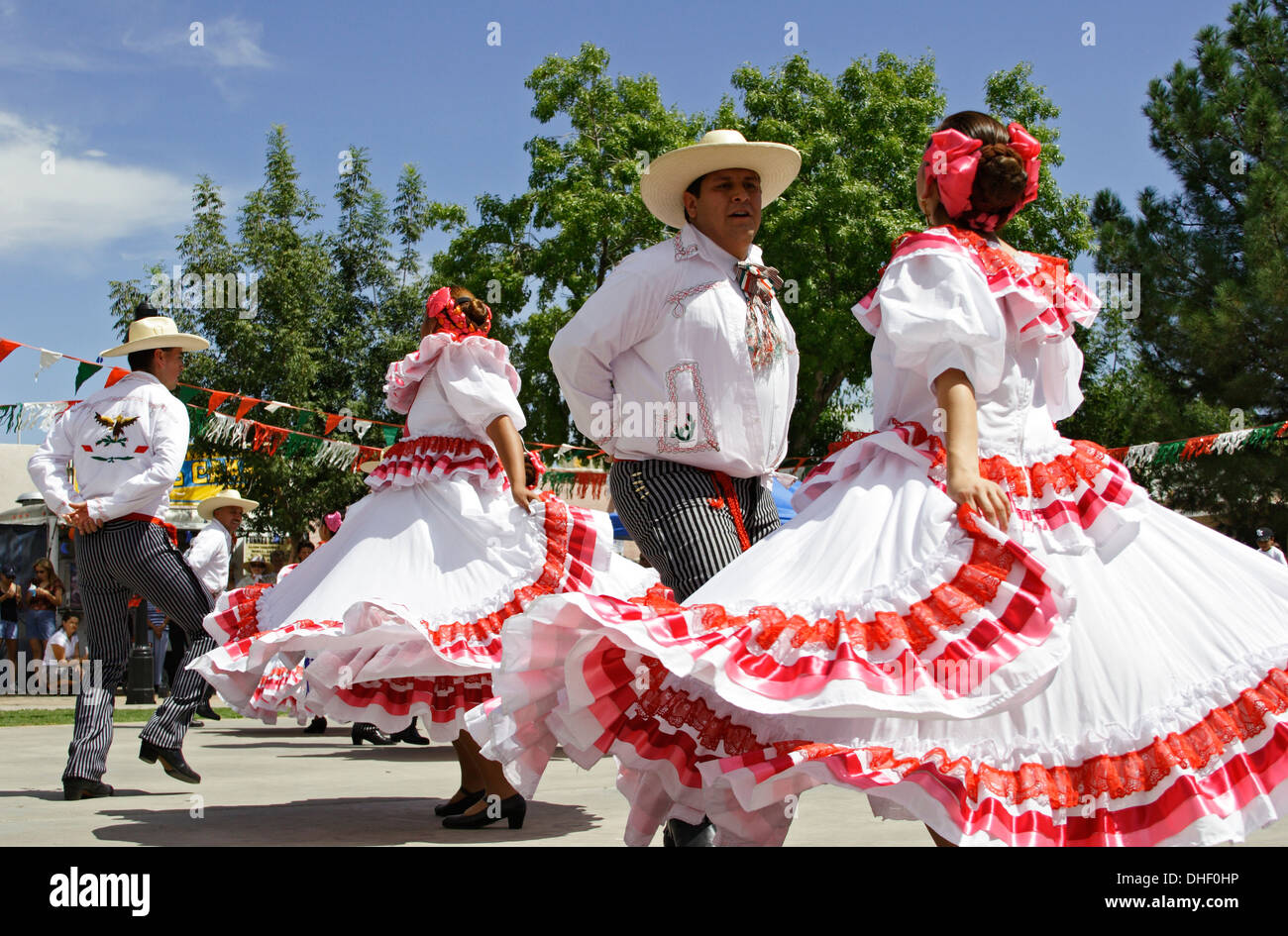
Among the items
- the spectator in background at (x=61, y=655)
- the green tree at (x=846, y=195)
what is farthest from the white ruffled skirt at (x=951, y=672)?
the green tree at (x=846, y=195)

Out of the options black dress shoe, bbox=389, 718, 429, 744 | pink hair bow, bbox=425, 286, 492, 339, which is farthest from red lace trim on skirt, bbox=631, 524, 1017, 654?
black dress shoe, bbox=389, 718, 429, 744

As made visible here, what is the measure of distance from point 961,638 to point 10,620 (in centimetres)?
1550

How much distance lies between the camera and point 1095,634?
271 centimetres

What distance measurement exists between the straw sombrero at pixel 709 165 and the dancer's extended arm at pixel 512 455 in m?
1.06

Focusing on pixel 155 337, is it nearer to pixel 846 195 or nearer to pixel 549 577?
pixel 549 577

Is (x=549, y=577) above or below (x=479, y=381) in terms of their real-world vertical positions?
below

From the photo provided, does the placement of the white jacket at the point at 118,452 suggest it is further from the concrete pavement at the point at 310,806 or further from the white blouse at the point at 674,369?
the white blouse at the point at 674,369

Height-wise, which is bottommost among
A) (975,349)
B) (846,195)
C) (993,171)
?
(975,349)

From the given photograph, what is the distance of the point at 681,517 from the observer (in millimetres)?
3959

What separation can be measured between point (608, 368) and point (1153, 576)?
1.97 metres

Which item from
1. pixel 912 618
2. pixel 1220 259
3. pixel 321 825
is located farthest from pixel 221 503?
pixel 1220 259

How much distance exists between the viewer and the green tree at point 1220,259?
19.7 meters
